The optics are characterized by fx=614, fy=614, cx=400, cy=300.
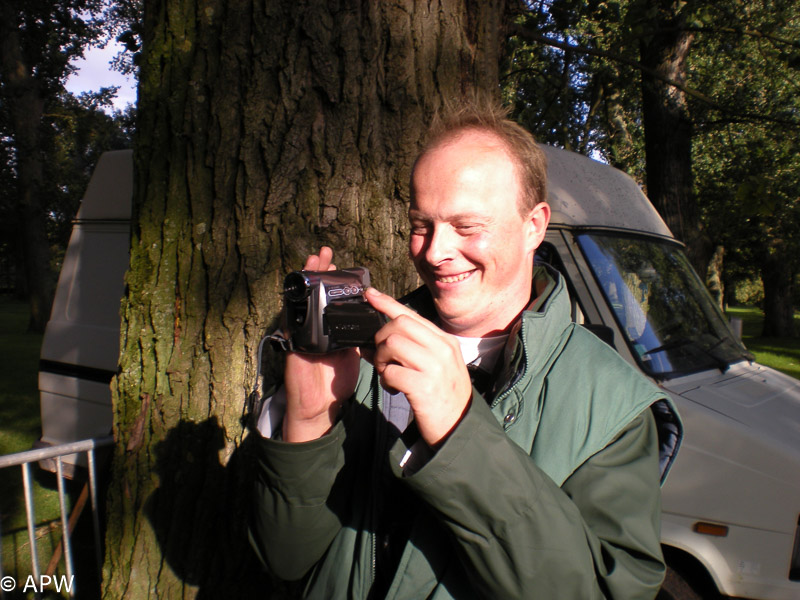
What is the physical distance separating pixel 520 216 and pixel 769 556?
7.48 feet

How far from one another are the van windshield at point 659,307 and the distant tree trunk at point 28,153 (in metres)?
16.6

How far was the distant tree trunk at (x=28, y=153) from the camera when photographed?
51.2 feet

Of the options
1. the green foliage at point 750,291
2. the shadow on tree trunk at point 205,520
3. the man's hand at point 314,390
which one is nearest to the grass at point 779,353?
the shadow on tree trunk at point 205,520

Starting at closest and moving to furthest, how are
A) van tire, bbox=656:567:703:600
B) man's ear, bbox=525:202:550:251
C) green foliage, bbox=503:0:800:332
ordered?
1. man's ear, bbox=525:202:550:251
2. van tire, bbox=656:567:703:600
3. green foliage, bbox=503:0:800:332

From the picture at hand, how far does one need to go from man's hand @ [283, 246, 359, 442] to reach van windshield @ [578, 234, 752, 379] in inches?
85.9

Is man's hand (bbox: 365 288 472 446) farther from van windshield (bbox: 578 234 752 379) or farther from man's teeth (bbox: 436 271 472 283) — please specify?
van windshield (bbox: 578 234 752 379)

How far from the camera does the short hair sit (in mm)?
1446

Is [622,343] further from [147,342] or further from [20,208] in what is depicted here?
[20,208]

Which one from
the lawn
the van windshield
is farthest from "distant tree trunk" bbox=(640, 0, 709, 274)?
the van windshield

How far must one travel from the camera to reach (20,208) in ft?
54.3

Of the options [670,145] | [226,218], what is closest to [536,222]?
[226,218]

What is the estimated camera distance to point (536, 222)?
1509 mm

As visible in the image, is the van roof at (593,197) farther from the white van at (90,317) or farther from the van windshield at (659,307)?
the white van at (90,317)

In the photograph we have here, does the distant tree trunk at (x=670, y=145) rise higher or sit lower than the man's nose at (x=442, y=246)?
higher
